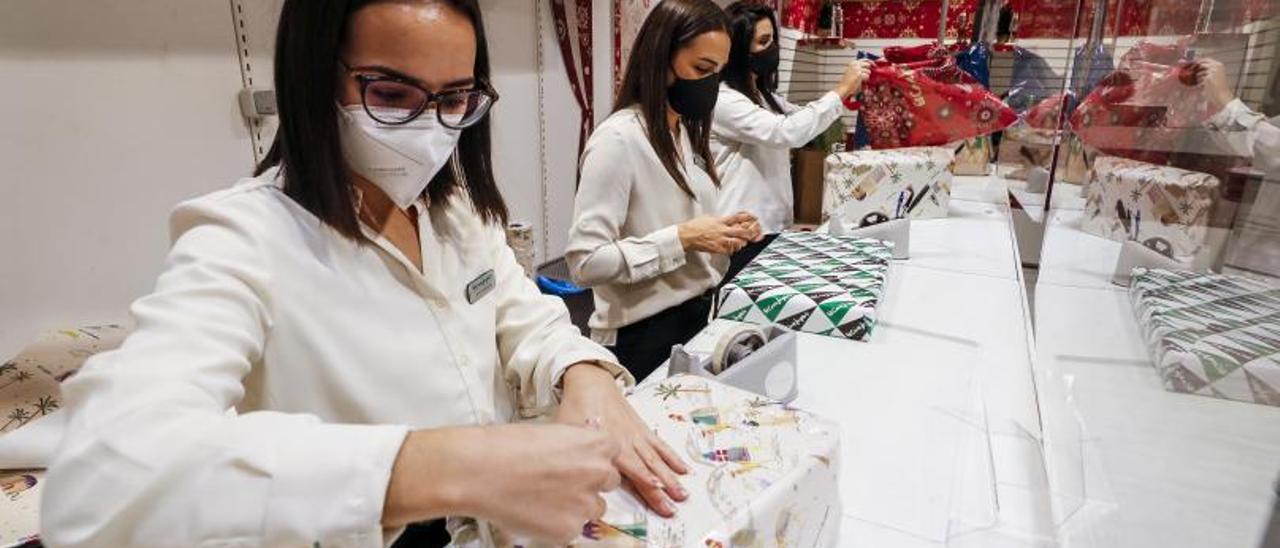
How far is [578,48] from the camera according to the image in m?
4.11

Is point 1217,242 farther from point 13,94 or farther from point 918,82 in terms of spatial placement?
point 13,94

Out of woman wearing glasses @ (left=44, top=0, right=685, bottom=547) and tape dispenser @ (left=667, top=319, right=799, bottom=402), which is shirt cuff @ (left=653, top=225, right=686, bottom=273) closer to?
tape dispenser @ (left=667, top=319, right=799, bottom=402)

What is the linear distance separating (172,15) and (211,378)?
6.51 ft

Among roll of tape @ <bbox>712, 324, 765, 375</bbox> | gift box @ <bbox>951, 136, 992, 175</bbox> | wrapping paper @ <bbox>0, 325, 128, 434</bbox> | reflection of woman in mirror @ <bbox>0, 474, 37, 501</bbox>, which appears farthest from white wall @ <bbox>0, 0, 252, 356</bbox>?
gift box @ <bbox>951, 136, 992, 175</bbox>

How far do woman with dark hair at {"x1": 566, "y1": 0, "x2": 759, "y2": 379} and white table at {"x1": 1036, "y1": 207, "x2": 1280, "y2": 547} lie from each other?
78 cm

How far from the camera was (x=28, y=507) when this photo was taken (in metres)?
1.10

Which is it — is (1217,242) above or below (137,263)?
above

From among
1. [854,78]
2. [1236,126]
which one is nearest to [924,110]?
[854,78]

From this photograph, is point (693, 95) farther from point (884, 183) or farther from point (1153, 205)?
point (1153, 205)

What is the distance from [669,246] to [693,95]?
45 centimetres

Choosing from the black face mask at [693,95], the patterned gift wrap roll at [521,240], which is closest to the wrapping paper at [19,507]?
the black face mask at [693,95]

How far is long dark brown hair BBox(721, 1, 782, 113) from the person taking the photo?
248 centimetres

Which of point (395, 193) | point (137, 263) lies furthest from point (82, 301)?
point (395, 193)

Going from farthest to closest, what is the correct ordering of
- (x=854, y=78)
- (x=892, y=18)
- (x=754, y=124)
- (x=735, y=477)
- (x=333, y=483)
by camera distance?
(x=892, y=18), (x=854, y=78), (x=754, y=124), (x=735, y=477), (x=333, y=483)
